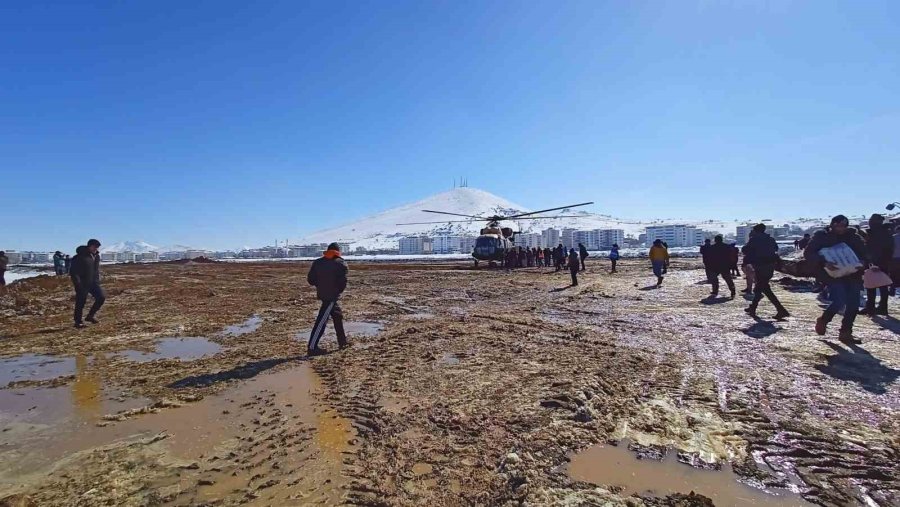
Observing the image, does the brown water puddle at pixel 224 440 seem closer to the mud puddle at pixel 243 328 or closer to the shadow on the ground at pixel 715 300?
the mud puddle at pixel 243 328

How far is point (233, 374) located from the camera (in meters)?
5.91

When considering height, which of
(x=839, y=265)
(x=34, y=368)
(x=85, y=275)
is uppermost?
(x=85, y=275)

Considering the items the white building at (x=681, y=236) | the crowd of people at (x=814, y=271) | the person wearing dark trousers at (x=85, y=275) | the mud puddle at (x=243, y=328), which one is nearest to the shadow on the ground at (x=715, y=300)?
the crowd of people at (x=814, y=271)

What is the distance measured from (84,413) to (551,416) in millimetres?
4659

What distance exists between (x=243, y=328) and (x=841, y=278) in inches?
426

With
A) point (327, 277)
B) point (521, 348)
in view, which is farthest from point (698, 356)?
point (327, 277)

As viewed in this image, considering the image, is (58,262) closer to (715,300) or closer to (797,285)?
(715,300)

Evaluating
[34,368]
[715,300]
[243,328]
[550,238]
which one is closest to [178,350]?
[34,368]

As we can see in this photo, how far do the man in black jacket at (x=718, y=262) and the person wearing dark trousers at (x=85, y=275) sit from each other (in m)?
16.0

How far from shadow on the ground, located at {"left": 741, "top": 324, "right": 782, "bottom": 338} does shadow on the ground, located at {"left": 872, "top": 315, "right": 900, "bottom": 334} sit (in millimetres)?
1525

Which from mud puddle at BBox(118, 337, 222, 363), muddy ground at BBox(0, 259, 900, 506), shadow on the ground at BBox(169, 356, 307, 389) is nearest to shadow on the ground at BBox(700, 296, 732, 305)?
muddy ground at BBox(0, 259, 900, 506)

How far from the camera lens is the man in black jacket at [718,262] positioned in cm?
1270

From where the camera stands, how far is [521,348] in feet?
22.4

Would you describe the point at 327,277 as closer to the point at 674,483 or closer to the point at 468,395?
the point at 468,395
